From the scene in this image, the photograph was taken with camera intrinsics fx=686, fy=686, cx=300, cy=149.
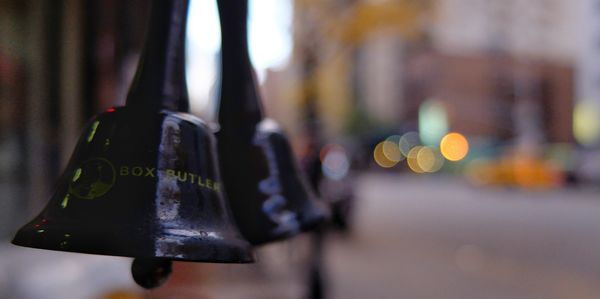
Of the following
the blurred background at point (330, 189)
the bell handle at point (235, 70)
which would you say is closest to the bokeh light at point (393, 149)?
the blurred background at point (330, 189)

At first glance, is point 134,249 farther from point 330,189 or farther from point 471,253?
point 330,189

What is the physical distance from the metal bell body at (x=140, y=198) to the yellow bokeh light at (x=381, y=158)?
1860 inches

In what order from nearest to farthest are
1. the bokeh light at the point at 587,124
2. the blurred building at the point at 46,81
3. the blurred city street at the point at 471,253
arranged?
the blurred building at the point at 46,81
the blurred city street at the point at 471,253
the bokeh light at the point at 587,124

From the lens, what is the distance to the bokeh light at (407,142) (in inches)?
1942

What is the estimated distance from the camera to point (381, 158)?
A: 5000cm

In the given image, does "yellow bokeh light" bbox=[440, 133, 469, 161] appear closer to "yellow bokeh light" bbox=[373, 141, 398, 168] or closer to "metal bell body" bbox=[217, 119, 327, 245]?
"yellow bokeh light" bbox=[373, 141, 398, 168]

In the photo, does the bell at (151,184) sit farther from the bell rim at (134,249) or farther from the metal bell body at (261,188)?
the metal bell body at (261,188)

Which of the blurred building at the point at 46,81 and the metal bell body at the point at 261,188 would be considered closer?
the metal bell body at the point at 261,188

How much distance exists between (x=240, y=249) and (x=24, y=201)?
6.00 meters

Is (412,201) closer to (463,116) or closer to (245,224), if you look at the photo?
(245,224)

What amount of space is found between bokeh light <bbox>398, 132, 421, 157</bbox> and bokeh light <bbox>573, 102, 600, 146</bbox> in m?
11.2

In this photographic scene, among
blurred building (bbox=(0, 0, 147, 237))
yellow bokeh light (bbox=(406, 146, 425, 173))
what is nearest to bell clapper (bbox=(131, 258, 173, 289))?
blurred building (bbox=(0, 0, 147, 237))

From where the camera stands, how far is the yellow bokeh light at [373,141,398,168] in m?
48.4

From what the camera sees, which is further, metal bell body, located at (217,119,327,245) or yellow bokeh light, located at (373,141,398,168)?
yellow bokeh light, located at (373,141,398,168)
